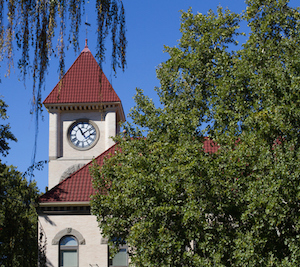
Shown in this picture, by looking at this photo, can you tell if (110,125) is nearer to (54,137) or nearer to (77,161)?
(77,161)

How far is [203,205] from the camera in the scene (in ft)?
57.3

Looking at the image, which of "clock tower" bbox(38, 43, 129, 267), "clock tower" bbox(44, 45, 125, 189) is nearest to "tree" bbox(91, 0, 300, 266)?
"clock tower" bbox(38, 43, 129, 267)

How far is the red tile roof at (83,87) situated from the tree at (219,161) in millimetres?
15163

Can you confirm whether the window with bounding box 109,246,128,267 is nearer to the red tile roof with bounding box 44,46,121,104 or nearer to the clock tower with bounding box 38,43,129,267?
the clock tower with bounding box 38,43,129,267

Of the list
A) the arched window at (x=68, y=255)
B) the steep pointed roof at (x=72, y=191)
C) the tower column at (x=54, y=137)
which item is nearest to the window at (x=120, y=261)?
the arched window at (x=68, y=255)

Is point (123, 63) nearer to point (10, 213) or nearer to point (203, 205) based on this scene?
point (203, 205)

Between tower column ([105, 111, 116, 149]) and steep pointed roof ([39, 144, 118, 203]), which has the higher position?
tower column ([105, 111, 116, 149])

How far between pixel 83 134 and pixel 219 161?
2070 centimetres

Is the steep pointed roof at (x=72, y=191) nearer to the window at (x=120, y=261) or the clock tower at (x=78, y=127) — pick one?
Result: the window at (x=120, y=261)

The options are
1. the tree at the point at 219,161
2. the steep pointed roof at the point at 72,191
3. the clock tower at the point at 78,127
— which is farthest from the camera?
the clock tower at the point at 78,127

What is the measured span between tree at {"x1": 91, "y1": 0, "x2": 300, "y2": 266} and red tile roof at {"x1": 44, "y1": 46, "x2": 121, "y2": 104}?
15163mm

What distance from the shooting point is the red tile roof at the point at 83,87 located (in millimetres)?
37688

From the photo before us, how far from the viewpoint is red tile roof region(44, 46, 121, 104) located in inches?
1484

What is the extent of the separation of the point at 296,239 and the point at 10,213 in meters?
21.0
